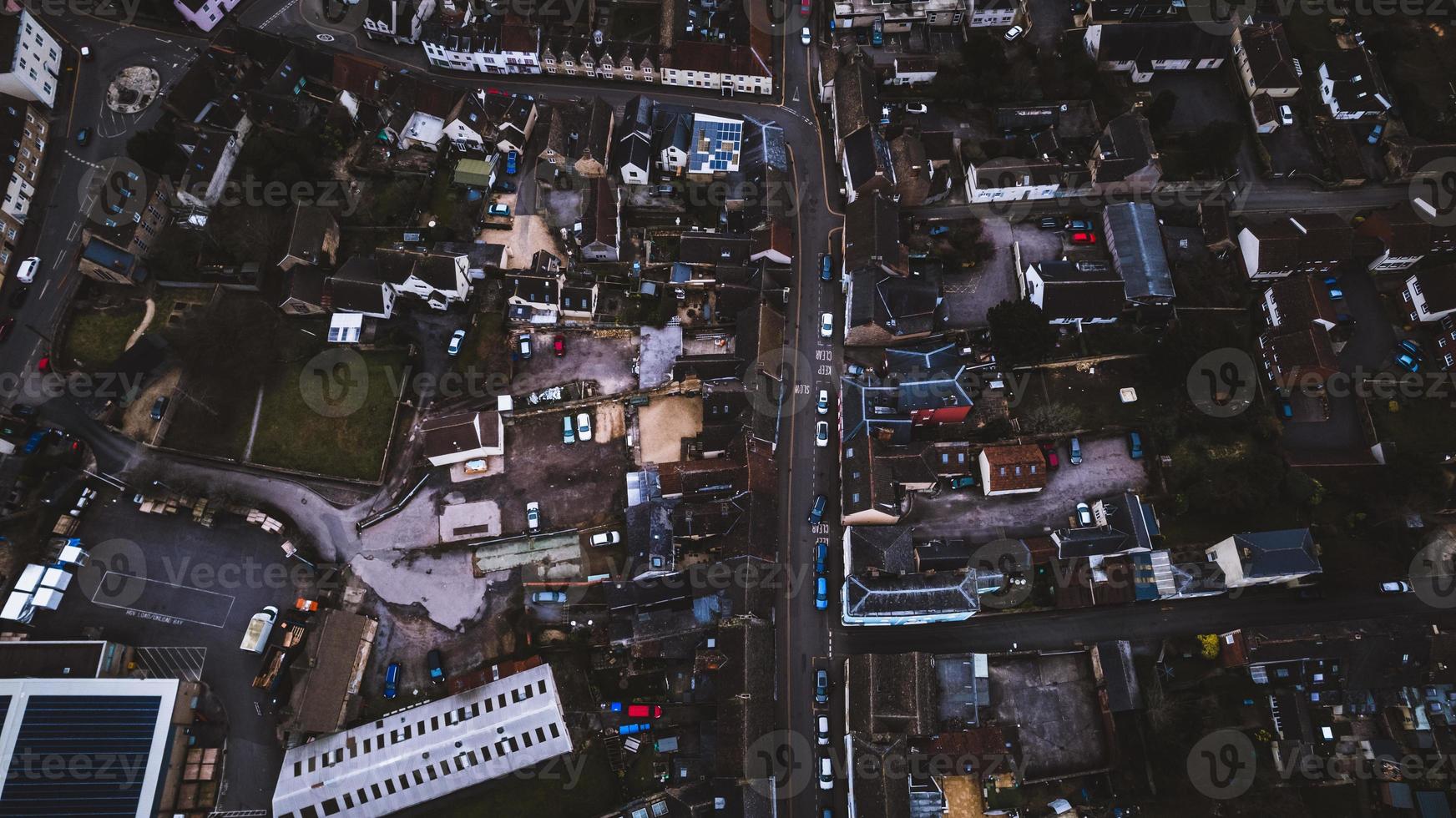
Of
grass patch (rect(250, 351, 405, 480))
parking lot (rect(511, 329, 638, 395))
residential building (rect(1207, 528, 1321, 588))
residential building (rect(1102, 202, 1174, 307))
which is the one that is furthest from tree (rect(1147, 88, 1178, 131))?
grass patch (rect(250, 351, 405, 480))

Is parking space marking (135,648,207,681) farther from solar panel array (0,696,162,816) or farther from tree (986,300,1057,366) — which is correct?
tree (986,300,1057,366)

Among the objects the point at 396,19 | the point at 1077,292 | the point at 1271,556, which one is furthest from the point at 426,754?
the point at 396,19

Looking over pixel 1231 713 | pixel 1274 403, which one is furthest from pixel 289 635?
pixel 1274 403

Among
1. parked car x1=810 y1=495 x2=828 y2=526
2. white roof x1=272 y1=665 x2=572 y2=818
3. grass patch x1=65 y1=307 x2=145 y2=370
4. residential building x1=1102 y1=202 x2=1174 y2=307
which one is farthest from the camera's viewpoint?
grass patch x1=65 y1=307 x2=145 y2=370

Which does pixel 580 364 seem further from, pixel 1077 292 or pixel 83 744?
pixel 83 744

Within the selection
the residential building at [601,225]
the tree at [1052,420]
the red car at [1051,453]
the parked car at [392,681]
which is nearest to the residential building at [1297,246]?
the tree at [1052,420]
